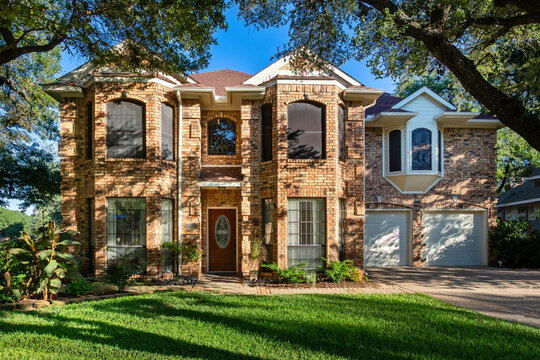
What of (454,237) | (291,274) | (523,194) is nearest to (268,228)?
(291,274)

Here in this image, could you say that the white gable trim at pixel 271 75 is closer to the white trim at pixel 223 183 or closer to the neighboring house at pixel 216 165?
the neighboring house at pixel 216 165

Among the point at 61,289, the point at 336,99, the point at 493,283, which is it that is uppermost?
the point at 336,99

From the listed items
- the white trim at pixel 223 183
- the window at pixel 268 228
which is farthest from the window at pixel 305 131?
the white trim at pixel 223 183

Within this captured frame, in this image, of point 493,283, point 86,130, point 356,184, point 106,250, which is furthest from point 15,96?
point 493,283

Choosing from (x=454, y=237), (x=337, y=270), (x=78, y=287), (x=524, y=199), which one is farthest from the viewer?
(x=524, y=199)

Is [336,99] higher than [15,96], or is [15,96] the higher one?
[15,96]

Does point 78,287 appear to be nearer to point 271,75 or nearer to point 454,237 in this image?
point 271,75

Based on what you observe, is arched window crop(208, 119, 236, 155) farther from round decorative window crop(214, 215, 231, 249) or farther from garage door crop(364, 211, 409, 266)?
garage door crop(364, 211, 409, 266)

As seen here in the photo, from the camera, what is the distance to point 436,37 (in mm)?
5621

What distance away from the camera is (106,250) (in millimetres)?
10289

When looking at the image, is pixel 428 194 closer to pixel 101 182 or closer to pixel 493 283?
pixel 493 283

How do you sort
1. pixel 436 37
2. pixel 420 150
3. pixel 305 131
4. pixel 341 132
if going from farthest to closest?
pixel 420 150 → pixel 341 132 → pixel 305 131 → pixel 436 37

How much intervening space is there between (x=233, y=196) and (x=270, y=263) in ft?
9.29

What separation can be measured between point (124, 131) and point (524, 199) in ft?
73.9
